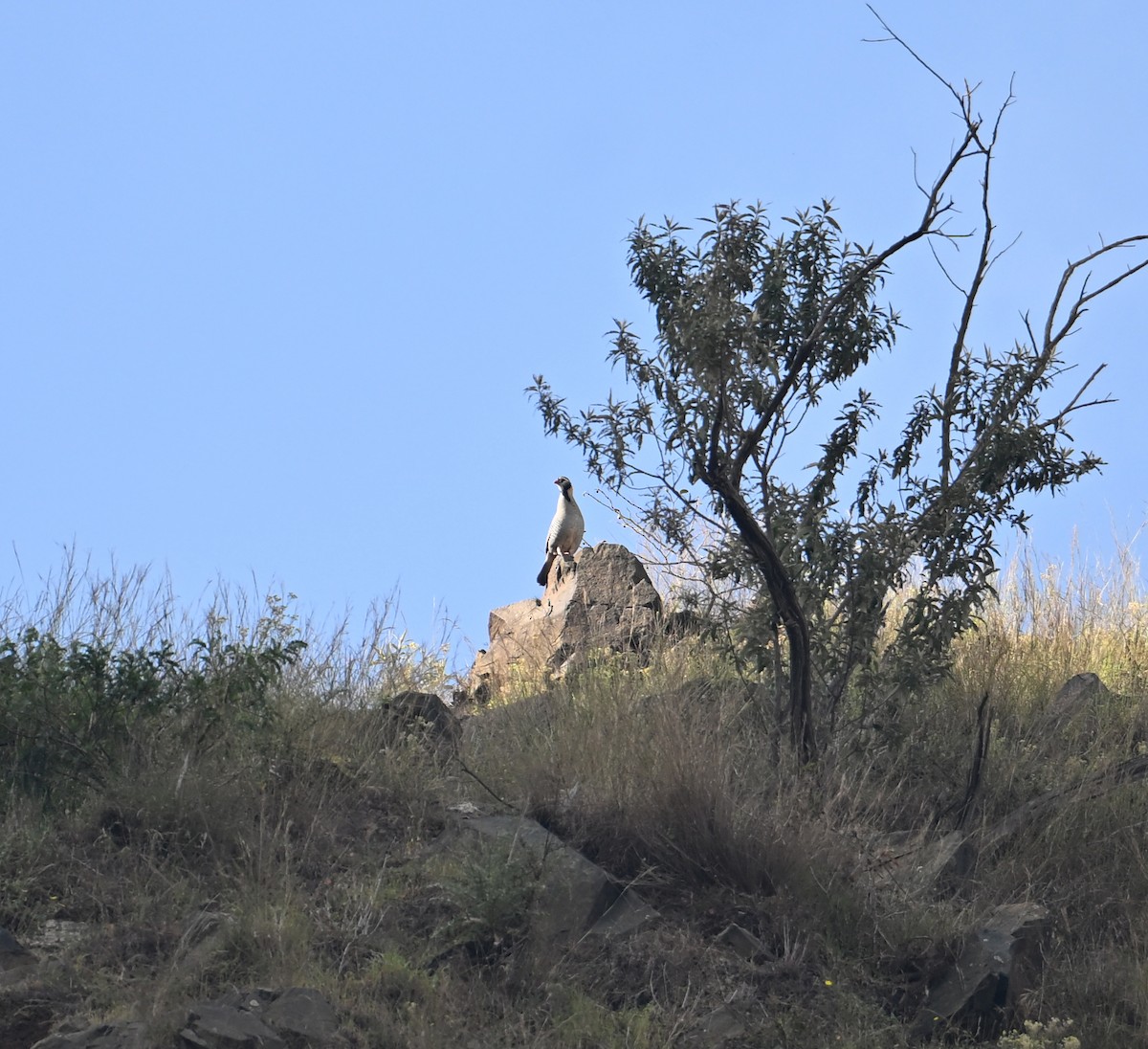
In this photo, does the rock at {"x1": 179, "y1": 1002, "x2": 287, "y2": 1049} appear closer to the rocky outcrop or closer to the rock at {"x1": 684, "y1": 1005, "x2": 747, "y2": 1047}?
the rocky outcrop

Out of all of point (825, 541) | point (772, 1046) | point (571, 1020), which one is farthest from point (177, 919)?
point (825, 541)

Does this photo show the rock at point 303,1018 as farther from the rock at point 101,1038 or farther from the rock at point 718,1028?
the rock at point 718,1028

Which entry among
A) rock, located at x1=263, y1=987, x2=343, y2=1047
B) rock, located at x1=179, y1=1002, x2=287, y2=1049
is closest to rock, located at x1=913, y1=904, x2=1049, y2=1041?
rock, located at x1=263, y1=987, x2=343, y2=1047

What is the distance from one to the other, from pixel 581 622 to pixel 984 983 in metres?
6.57

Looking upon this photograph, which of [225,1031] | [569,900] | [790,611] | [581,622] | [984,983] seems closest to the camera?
[225,1031]

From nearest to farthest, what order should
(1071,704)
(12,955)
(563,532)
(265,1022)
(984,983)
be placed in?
(265,1022)
(12,955)
(984,983)
(1071,704)
(563,532)

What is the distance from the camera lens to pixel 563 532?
44.6 feet

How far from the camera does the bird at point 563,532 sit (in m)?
13.6

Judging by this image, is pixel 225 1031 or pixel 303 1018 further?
pixel 303 1018

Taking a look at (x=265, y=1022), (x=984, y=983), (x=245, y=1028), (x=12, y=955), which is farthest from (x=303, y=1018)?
(x=984, y=983)

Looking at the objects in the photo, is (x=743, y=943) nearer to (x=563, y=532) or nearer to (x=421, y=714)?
(x=421, y=714)

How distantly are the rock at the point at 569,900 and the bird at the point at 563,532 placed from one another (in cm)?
690

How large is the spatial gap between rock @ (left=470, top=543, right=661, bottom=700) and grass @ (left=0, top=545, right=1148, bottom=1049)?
3.05 metres

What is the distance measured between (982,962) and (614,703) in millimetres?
2755
